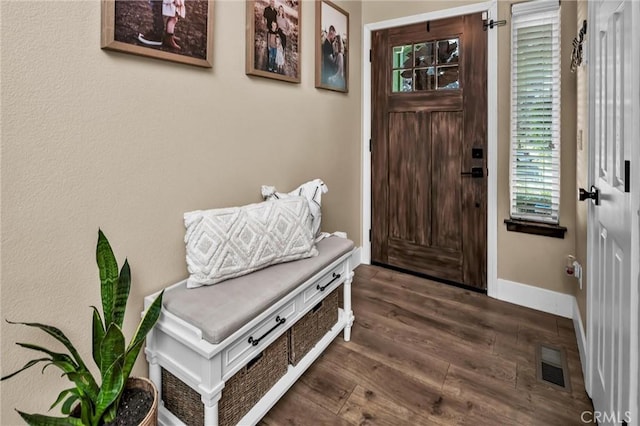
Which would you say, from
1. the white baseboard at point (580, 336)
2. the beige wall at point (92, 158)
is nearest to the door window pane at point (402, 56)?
the beige wall at point (92, 158)

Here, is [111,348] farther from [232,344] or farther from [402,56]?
[402,56]

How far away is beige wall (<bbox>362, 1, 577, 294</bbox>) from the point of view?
7.71ft

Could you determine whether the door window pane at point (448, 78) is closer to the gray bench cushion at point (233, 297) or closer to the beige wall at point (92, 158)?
the beige wall at point (92, 158)

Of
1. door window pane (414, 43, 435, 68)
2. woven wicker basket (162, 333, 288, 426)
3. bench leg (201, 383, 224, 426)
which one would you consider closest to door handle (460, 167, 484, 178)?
door window pane (414, 43, 435, 68)

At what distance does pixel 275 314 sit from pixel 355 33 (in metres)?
2.63

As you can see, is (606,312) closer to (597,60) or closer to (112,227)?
(597,60)

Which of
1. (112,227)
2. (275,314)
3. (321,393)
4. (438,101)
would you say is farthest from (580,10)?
(112,227)

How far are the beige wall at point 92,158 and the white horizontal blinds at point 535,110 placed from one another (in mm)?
1847

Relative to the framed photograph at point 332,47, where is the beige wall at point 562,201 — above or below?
below

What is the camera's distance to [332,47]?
2.73m

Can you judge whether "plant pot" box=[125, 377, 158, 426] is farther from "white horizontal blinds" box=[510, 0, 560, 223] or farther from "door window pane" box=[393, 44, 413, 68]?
"door window pane" box=[393, 44, 413, 68]

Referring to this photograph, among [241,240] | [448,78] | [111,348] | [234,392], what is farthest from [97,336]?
[448,78]

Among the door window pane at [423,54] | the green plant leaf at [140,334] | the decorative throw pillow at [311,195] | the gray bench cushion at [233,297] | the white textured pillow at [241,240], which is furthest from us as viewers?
the door window pane at [423,54]

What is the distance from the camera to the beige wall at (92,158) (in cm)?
115
